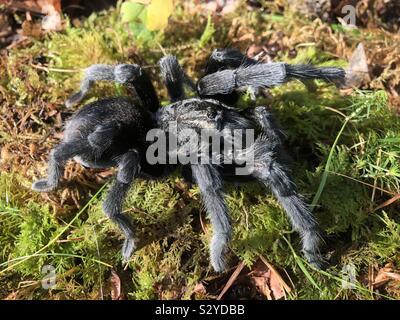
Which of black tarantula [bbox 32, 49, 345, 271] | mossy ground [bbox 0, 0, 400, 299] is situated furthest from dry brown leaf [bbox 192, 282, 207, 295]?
black tarantula [bbox 32, 49, 345, 271]

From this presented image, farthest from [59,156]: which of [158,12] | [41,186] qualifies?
[158,12]

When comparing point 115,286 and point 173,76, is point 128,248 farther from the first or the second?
point 173,76

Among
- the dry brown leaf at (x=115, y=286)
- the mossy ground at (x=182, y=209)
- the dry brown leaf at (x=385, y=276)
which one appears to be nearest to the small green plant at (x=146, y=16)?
the mossy ground at (x=182, y=209)

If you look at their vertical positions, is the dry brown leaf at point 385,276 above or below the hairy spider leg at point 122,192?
below

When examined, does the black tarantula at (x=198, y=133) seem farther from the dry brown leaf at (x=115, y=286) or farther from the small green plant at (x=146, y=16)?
the small green plant at (x=146, y=16)

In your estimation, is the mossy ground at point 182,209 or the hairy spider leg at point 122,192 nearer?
the hairy spider leg at point 122,192

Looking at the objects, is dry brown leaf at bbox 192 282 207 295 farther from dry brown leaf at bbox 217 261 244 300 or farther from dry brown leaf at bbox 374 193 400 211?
dry brown leaf at bbox 374 193 400 211
